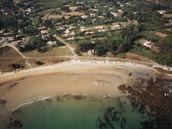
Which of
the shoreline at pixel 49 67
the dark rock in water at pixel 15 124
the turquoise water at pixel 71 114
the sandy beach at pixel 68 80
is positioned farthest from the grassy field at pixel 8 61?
the dark rock in water at pixel 15 124

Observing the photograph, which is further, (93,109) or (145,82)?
(145,82)

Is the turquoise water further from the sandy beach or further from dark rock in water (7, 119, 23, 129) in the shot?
the sandy beach

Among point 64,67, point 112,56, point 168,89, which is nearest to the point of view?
point 168,89

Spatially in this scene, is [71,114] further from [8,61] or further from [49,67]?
[8,61]

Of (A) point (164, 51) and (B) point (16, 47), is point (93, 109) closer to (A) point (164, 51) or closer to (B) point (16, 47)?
(A) point (164, 51)

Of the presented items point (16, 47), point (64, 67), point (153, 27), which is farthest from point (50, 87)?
point (153, 27)

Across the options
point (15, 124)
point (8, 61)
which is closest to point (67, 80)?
point (8, 61)
